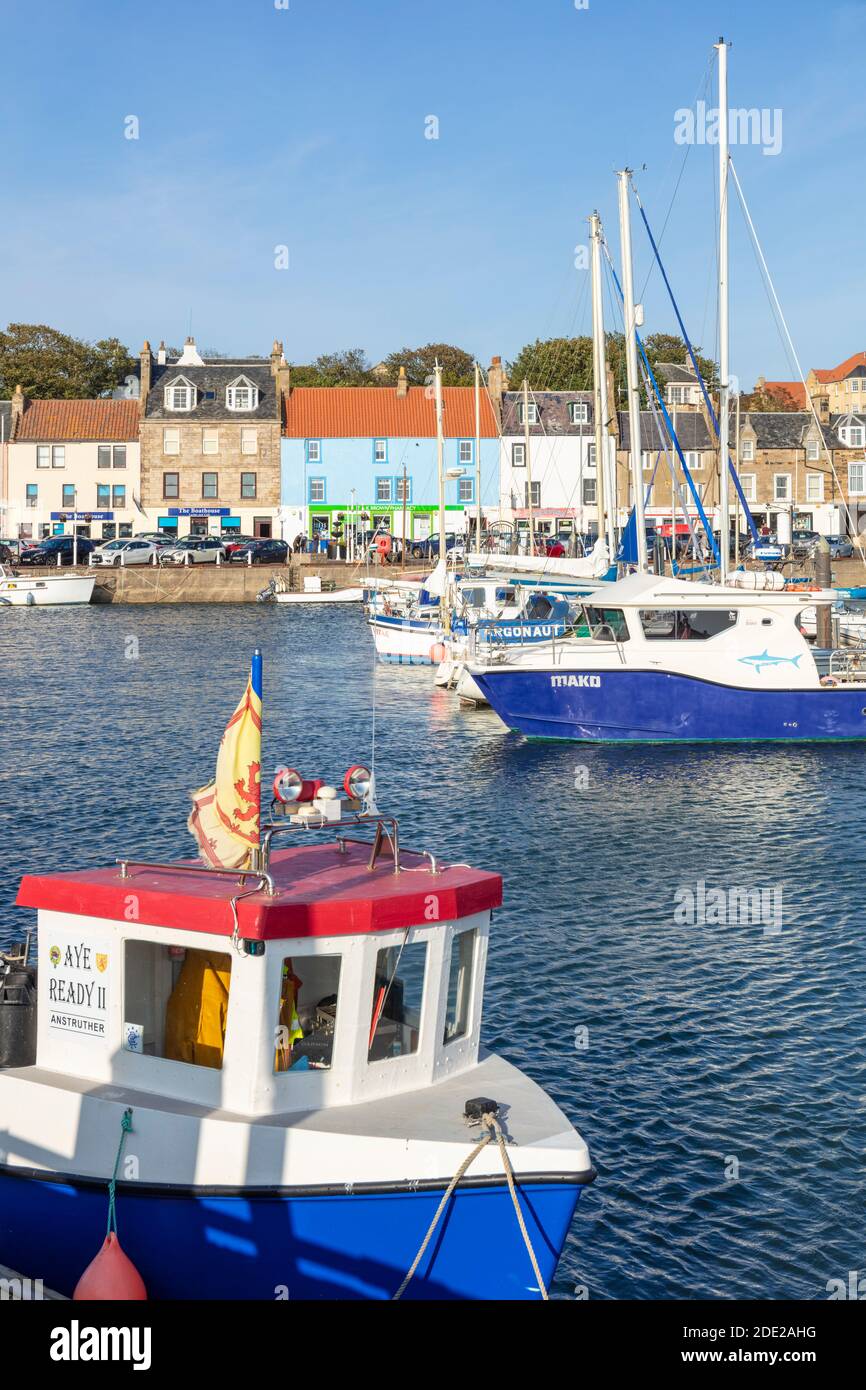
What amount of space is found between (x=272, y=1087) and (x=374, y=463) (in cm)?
9026

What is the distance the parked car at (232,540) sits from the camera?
90.1m

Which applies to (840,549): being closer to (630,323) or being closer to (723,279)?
(630,323)

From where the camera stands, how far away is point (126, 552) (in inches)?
3393

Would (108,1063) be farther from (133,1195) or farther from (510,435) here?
(510,435)

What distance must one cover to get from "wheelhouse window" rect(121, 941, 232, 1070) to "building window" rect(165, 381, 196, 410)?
296 feet

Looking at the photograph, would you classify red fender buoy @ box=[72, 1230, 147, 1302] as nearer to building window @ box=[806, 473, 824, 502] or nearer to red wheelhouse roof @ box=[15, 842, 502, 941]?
red wheelhouse roof @ box=[15, 842, 502, 941]

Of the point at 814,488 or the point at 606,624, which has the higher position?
the point at 814,488

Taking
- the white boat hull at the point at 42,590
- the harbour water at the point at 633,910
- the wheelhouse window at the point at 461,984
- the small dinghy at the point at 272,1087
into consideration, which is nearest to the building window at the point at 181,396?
the white boat hull at the point at 42,590

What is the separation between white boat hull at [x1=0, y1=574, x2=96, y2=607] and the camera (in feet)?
266

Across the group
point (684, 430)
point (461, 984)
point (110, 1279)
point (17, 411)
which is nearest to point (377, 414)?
point (684, 430)

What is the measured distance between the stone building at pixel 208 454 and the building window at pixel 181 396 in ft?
0.21

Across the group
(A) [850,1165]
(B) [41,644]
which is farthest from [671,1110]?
(B) [41,644]

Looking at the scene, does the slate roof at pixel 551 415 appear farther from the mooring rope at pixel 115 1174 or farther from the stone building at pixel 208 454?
the mooring rope at pixel 115 1174
